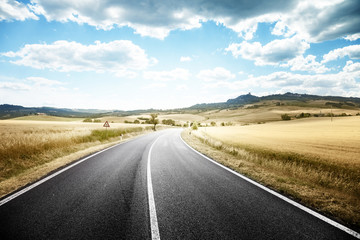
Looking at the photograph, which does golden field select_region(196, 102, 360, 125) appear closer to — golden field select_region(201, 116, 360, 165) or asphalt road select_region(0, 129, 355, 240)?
golden field select_region(201, 116, 360, 165)

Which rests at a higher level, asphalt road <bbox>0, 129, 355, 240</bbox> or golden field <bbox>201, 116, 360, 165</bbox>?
asphalt road <bbox>0, 129, 355, 240</bbox>

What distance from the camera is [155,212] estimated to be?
3.94 metres

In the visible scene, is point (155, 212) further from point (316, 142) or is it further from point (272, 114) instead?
point (272, 114)

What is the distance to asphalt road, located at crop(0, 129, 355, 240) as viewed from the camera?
3166 mm

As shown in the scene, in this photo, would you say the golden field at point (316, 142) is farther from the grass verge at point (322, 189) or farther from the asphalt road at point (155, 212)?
the asphalt road at point (155, 212)

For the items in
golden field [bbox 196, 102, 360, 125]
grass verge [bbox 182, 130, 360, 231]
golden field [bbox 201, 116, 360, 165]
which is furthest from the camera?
golden field [bbox 196, 102, 360, 125]

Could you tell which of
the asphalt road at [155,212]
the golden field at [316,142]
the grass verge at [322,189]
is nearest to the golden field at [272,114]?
the golden field at [316,142]

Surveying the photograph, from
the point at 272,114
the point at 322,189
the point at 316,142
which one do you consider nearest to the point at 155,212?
the point at 322,189

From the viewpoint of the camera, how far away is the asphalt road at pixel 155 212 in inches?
125

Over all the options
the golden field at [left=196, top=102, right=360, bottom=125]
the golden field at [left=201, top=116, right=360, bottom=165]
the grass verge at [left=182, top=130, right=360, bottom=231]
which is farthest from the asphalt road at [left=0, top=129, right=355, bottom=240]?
the golden field at [left=196, top=102, right=360, bottom=125]

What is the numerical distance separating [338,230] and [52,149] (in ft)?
46.4

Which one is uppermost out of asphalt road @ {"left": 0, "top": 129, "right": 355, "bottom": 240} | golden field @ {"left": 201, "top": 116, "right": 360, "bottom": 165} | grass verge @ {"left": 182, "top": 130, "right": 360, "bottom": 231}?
→ asphalt road @ {"left": 0, "top": 129, "right": 355, "bottom": 240}

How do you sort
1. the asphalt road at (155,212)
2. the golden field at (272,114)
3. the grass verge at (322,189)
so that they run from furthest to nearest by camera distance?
the golden field at (272,114), the grass verge at (322,189), the asphalt road at (155,212)

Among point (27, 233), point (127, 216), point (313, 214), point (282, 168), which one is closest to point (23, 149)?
point (27, 233)
